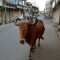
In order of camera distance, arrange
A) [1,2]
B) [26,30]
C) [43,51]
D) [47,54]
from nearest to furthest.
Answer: [26,30] < [47,54] < [43,51] < [1,2]

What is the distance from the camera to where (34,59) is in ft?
29.6

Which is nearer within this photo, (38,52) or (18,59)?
(18,59)

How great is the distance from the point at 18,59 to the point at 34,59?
2.08ft

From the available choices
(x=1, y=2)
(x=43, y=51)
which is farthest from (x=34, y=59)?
(x=1, y=2)

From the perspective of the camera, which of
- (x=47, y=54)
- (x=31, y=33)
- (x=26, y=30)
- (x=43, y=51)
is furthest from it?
(x=43, y=51)

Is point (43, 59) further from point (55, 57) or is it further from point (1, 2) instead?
point (1, 2)

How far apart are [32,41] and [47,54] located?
1205 millimetres

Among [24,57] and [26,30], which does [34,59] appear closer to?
[24,57]

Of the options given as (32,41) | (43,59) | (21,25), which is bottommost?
(43,59)

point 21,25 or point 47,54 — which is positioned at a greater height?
point 21,25

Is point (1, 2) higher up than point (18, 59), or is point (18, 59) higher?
point (1, 2)

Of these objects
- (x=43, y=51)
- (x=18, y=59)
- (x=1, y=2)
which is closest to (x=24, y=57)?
(x=18, y=59)

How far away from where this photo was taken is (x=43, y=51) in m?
10.8

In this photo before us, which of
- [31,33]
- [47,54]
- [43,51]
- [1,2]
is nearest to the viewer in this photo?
[31,33]
